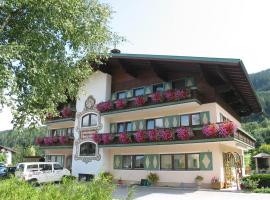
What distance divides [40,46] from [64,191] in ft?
28.6

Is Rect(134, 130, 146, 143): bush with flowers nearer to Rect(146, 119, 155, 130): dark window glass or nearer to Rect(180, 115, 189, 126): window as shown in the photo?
Rect(146, 119, 155, 130): dark window glass

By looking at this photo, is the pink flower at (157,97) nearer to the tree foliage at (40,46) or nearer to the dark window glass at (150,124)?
the dark window glass at (150,124)

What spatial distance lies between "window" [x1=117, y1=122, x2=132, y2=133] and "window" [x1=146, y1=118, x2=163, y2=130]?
1.95 metres

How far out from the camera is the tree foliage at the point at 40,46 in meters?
11.9

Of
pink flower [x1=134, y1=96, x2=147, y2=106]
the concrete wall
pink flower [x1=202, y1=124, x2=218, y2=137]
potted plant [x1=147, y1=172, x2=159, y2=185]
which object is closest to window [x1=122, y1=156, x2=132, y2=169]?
the concrete wall

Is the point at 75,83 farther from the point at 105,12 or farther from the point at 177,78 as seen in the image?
the point at 177,78

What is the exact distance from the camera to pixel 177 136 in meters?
21.1

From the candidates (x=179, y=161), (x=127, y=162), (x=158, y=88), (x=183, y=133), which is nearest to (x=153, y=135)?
(x=183, y=133)

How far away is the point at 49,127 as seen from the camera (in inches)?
1372

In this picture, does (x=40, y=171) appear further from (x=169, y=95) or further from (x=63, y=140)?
(x=169, y=95)

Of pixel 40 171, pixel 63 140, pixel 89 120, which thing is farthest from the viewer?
pixel 63 140

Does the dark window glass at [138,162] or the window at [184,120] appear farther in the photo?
the dark window glass at [138,162]

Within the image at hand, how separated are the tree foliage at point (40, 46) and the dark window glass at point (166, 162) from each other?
11.5 metres

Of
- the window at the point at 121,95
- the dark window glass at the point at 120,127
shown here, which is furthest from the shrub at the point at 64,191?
the window at the point at 121,95
